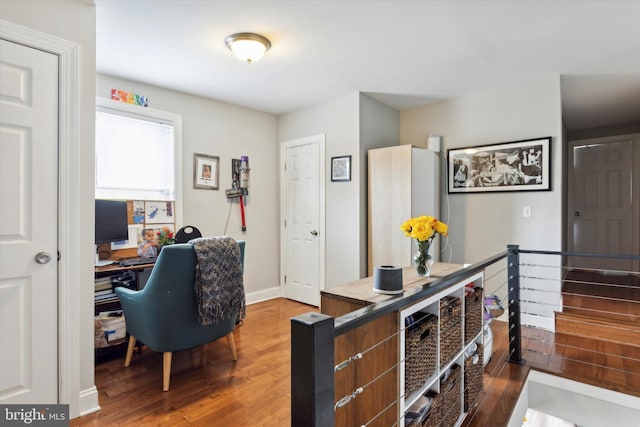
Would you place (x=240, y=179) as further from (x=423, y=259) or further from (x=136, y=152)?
(x=423, y=259)

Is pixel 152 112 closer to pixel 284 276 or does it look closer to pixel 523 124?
pixel 284 276

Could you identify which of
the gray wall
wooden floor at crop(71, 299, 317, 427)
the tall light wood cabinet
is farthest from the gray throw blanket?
the gray wall

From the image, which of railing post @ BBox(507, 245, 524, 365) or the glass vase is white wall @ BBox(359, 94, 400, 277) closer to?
railing post @ BBox(507, 245, 524, 365)

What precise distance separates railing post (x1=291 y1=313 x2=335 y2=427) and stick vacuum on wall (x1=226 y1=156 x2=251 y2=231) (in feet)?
11.6

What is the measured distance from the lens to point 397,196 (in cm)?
355

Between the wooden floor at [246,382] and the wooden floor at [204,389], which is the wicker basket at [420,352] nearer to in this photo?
the wooden floor at [246,382]

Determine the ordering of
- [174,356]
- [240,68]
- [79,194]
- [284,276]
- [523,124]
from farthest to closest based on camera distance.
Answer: [284,276] → [523,124] → [240,68] → [174,356] → [79,194]

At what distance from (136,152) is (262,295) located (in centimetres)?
228

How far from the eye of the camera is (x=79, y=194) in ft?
6.34

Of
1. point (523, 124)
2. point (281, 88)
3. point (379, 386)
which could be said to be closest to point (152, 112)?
point (281, 88)

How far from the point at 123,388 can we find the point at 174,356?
0.53 m

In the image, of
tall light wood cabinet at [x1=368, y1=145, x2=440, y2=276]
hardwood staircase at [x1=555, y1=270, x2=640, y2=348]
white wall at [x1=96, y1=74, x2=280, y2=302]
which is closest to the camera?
hardwood staircase at [x1=555, y1=270, x2=640, y2=348]

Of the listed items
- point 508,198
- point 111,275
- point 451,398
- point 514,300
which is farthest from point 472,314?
point 111,275

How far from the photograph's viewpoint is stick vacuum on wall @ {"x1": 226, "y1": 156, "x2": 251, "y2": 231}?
409 cm
